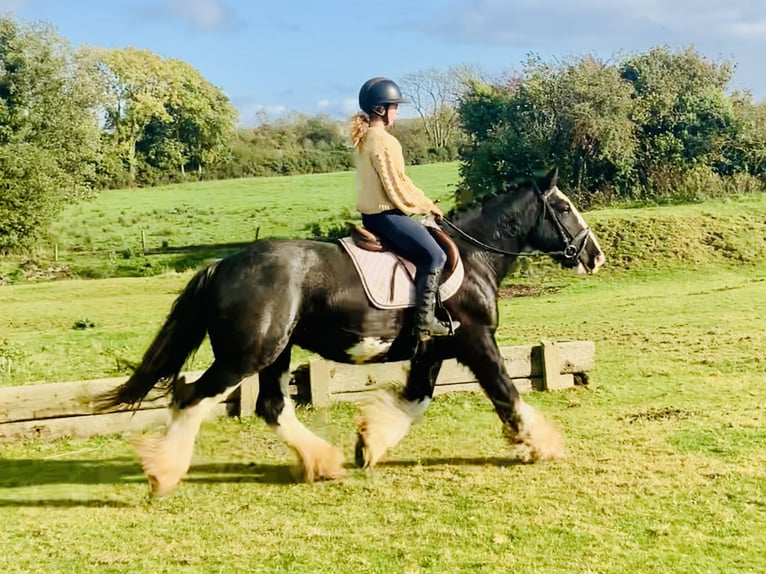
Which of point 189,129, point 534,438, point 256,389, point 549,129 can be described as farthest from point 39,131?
point 534,438

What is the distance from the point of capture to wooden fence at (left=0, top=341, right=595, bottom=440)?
792cm

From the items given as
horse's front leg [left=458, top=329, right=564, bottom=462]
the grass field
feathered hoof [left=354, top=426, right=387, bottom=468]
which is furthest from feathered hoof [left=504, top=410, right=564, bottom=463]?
feathered hoof [left=354, top=426, right=387, bottom=468]

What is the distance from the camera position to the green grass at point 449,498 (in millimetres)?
5082

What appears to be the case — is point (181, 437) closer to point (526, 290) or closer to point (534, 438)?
point (534, 438)

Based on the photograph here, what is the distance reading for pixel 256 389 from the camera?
8.61 metres

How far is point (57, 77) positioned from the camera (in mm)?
37500

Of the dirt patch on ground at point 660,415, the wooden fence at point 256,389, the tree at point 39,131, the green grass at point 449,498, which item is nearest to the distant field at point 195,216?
the tree at point 39,131

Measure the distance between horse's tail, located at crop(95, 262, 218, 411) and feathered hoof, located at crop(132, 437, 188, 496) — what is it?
0.60 meters

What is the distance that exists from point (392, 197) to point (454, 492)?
221 centimetres

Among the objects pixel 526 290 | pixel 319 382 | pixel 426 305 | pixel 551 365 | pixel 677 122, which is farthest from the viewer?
pixel 677 122

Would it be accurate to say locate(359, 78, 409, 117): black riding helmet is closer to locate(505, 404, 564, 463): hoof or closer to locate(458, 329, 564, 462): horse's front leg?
locate(458, 329, 564, 462): horse's front leg

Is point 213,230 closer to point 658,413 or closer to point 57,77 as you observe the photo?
point 57,77

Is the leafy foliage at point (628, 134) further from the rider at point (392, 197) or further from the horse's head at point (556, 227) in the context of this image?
the rider at point (392, 197)

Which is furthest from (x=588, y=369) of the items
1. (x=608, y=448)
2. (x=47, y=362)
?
(x=47, y=362)
